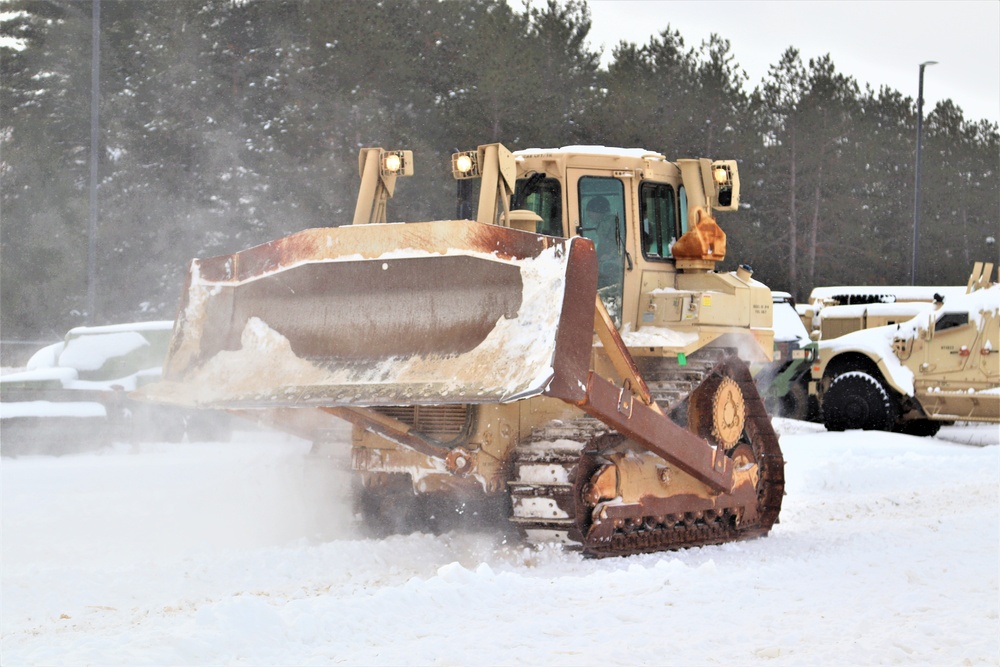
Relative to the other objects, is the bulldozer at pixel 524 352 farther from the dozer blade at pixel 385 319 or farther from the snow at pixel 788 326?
the snow at pixel 788 326

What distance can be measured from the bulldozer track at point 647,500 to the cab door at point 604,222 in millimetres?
586

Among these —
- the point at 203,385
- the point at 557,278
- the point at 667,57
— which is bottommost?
the point at 203,385

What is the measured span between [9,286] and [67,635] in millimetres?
26705

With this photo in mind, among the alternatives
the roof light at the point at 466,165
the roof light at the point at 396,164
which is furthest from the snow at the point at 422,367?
the roof light at the point at 396,164

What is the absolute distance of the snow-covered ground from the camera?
5340 millimetres

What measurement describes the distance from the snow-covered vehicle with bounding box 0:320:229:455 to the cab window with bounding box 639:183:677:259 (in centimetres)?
662

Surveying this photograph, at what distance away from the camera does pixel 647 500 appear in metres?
8.48

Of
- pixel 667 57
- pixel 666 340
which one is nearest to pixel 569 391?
pixel 666 340

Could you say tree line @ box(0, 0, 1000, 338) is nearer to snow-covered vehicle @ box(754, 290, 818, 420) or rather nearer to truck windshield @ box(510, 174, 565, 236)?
snow-covered vehicle @ box(754, 290, 818, 420)

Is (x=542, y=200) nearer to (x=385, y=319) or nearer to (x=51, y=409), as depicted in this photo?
(x=385, y=319)

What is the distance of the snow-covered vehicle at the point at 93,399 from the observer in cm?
1464

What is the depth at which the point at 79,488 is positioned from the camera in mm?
11719

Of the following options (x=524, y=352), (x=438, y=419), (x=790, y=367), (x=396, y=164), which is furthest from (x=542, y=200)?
(x=790, y=367)

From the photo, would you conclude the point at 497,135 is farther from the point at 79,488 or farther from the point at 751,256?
the point at 79,488
